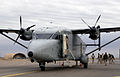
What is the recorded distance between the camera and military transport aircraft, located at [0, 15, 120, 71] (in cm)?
1699

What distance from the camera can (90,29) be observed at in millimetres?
22609

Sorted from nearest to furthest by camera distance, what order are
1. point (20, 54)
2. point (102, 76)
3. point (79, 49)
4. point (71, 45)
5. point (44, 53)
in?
point (102, 76)
point (44, 53)
point (71, 45)
point (79, 49)
point (20, 54)

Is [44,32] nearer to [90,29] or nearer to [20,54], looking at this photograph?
[90,29]

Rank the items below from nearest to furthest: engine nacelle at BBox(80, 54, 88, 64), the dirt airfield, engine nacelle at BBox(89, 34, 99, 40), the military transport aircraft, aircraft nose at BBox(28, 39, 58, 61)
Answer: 1. the dirt airfield
2. aircraft nose at BBox(28, 39, 58, 61)
3. the military transport aircraft
4. engine nacelle at BBox(80, 54, 88, 64)
5. engine nacelle at BBox(89, 34, 99, 40)

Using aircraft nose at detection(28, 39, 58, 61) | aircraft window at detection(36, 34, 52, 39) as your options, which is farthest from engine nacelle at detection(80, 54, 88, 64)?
aircraft window at detection(36, 34, 52, 39)

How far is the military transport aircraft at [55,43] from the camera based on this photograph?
17.0 metres

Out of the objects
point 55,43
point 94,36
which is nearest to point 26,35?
point 55,43

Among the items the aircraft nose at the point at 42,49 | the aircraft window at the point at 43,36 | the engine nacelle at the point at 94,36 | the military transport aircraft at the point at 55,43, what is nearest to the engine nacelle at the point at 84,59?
the military transport aircraft at the point at 55,43

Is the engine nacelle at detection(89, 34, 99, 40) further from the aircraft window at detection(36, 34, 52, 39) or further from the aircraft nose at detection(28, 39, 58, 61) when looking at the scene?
the aircraft window at detection(36, 34, 52, 39)

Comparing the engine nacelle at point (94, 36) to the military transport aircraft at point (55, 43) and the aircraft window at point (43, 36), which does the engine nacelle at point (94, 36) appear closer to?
the military transport aircraft at point (55, 43)

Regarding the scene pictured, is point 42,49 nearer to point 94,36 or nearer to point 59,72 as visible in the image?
point 59,72

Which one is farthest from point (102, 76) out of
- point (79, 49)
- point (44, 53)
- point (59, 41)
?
point (79, 49)

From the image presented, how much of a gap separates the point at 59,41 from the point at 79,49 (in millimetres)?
5130

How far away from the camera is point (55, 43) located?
18.8 meters
